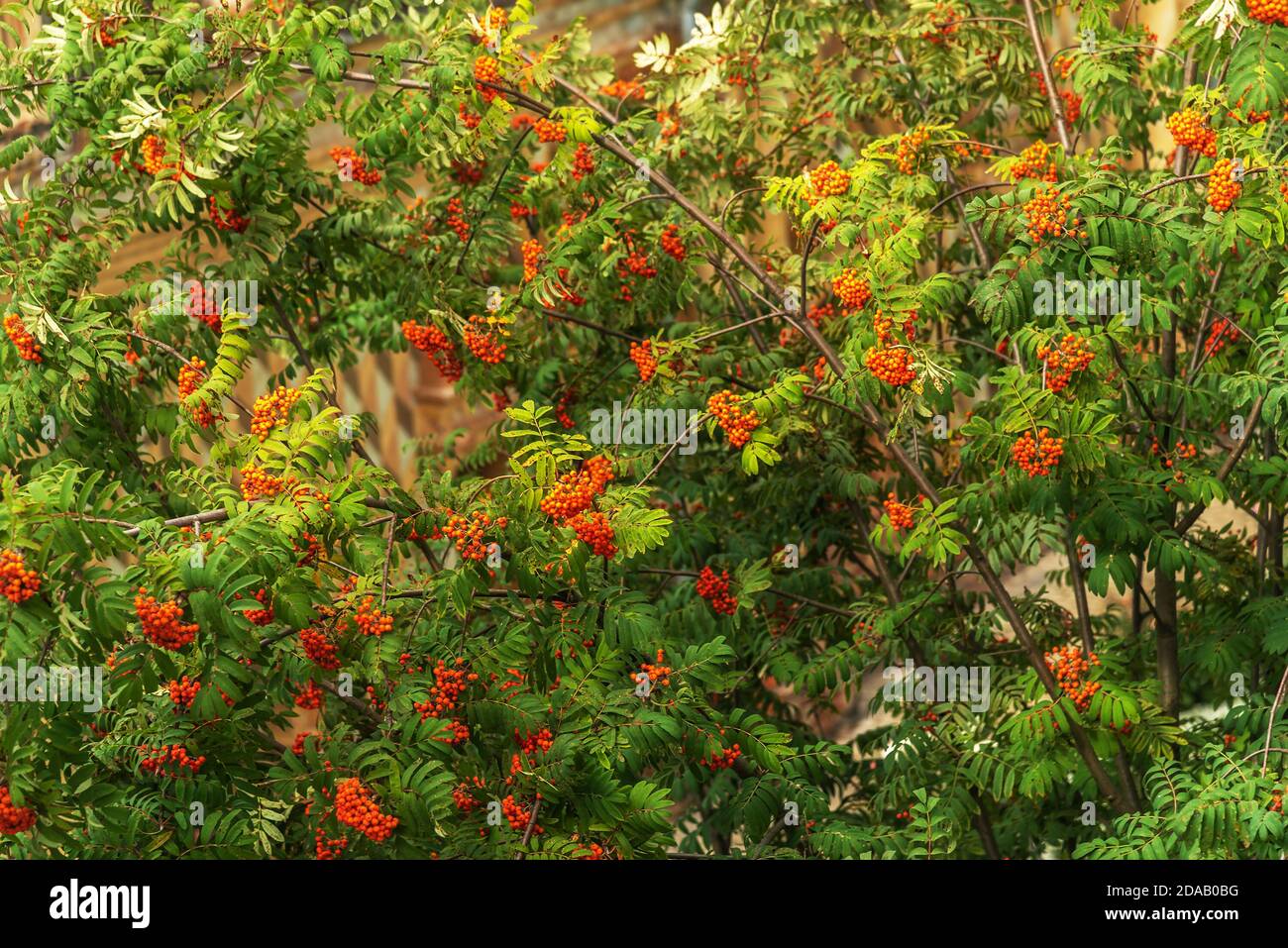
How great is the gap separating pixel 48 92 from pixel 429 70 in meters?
1.04

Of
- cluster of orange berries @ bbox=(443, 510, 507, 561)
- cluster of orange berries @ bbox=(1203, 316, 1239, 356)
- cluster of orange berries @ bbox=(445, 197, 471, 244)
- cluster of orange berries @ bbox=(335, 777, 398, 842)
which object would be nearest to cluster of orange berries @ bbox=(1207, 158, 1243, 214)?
cluster of orange berries @ bbox=(1203, 316, 1239, 356)

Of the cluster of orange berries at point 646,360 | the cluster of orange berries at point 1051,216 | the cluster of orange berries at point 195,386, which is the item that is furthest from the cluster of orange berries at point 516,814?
the cluster of orange berries at point 1051,216

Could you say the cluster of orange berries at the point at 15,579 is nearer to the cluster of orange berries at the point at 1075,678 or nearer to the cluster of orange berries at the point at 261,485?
the cluster of orange berries at the point at 261,485

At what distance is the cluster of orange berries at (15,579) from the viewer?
9.96 feet

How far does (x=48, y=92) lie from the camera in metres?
4.38

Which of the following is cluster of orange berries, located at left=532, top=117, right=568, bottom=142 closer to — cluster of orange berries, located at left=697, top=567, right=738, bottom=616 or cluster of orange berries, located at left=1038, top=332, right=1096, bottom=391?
cluster of orange berries, located at left=697, top=567, right=738, bottom=616

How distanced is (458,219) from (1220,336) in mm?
2241

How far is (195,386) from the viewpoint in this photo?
157 inches

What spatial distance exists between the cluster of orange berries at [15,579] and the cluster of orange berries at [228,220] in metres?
1.75

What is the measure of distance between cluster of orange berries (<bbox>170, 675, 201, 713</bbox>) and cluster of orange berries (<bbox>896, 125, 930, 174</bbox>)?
2326mm

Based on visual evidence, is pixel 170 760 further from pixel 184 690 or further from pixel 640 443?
pixel 640 443

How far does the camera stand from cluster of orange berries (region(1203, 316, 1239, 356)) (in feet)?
15.2

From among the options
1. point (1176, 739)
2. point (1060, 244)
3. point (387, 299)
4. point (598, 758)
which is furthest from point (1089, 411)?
point (387, 299)
